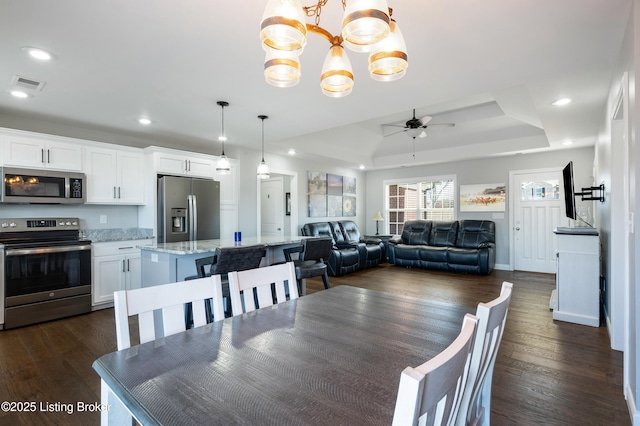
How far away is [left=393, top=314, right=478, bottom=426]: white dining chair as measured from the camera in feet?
1.74

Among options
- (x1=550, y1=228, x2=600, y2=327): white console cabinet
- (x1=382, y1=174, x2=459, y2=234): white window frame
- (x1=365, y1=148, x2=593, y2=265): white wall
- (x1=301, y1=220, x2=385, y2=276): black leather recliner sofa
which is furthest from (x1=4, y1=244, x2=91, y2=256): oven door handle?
Result: (x1=365, y1=148, x2=593, y2=265): white wall

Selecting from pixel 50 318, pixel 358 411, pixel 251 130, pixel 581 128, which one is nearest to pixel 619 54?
pixel 581 128

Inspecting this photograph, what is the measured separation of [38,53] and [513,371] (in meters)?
4.26

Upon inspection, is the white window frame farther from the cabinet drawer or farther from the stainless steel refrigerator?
the cabinet drawer

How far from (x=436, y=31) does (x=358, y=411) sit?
7.45 feet

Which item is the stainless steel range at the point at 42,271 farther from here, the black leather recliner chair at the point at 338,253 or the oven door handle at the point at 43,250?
the black leather recliner chair at the point at 338,253

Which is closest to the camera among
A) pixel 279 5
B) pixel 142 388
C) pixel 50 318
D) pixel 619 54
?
pixel 142 388

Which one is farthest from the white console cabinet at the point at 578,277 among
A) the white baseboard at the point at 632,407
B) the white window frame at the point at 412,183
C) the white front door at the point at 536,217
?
the white window frame at the point at 412,183

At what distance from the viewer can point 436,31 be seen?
2154 millimetres

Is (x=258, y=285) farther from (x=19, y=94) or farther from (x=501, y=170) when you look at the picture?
(x=501, y=170)

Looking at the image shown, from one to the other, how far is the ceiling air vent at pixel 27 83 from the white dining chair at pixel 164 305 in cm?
265

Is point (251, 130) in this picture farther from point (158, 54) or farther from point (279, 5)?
point (279, 5)

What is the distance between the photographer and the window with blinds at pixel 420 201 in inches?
304

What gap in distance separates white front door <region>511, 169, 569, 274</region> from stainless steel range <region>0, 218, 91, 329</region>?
24.1ft
